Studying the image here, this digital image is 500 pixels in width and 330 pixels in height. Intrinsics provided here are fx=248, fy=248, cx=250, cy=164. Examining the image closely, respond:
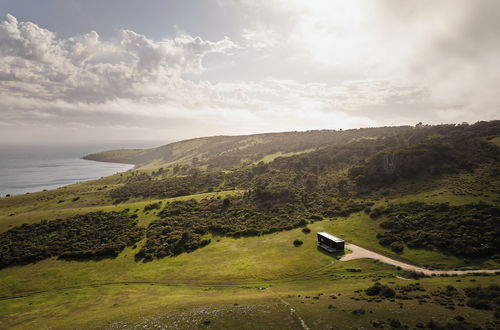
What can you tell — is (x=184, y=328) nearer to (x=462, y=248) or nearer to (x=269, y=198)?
(x=462, y=248)

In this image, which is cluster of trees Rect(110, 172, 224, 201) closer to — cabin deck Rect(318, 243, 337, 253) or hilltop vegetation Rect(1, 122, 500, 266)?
hilltop vegetation Rect(1, 122, 500, 266)

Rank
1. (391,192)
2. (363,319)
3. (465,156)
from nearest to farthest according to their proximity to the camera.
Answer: (363,319)
(391,192)
(465,156)

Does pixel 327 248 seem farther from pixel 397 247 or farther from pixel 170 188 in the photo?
pixel 170 188

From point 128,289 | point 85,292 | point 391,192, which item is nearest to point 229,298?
point 128,289

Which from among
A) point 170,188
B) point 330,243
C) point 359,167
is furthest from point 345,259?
point 170,188

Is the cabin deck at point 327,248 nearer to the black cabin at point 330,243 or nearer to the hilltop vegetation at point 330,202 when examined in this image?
the black cabin at point 330,243

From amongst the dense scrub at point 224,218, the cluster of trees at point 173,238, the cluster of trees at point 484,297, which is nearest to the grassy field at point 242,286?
the cluster of trees at point 484,297

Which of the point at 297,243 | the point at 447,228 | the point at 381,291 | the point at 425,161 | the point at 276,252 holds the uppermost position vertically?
the point at 425,161
